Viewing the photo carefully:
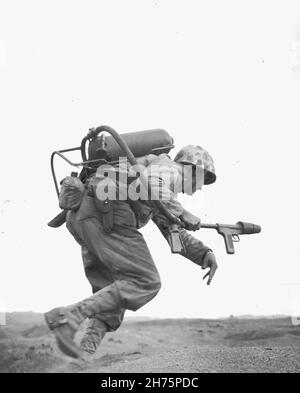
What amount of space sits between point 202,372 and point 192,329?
2.09 m

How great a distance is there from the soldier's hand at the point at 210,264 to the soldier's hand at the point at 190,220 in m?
0.50

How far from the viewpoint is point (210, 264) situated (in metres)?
3.86

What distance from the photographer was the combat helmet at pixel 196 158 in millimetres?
3775

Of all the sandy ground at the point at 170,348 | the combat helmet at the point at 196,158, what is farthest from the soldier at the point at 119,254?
the sandy ground at the point at 170,348

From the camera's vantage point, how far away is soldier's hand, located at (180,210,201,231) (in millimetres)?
3422

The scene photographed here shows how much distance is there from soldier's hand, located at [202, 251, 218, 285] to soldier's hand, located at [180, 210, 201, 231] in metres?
0.50

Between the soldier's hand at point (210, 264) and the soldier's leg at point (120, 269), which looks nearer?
the soldier's leg at point (120, 269)

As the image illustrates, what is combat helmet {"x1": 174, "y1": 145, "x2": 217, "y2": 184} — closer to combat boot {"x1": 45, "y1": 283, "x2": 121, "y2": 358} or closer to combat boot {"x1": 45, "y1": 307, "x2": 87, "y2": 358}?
combat boot {"x1": 45, "y1": 283, "x2": 121, "y2": 358}

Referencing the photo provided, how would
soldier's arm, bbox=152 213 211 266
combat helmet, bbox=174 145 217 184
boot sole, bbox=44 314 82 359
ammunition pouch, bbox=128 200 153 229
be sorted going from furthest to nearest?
soldier's arm, bbox=152 213 211 266 → combat helmet, bbox=174 145 217 184 → ammunition pouch, bbox=128 200 153 229 → boot sole, bbox=44 314 82 359

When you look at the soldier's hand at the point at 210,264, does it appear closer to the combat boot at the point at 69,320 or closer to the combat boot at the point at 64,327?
the combat boot at the point at 69,320

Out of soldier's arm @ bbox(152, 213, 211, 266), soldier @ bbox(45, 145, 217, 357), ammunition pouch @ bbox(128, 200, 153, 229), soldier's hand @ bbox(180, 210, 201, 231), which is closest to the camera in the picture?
soldier @ bbox(45, 145, 217, 357)

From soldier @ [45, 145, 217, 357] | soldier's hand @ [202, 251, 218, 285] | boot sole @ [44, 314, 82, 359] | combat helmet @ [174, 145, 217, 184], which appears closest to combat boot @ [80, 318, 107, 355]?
soldier @ [45, 145, 217, 357]
